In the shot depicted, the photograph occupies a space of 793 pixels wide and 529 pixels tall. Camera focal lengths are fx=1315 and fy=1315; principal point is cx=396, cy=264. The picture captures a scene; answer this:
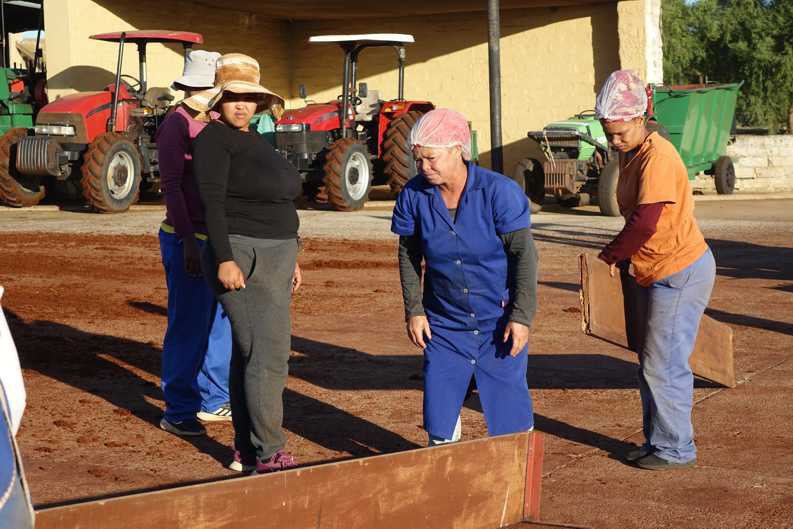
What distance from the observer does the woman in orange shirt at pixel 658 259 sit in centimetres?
540

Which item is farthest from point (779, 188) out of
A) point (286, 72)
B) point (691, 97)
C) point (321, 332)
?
point (321, 332)

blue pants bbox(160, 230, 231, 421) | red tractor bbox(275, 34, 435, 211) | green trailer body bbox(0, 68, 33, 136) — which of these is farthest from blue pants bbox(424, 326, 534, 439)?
green trailer body bbox(0, 68, 33, 136)

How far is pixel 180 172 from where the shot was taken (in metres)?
6.07

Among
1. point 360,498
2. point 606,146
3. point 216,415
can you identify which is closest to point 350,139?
point 606,146

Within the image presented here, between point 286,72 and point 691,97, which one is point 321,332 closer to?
point 691,97

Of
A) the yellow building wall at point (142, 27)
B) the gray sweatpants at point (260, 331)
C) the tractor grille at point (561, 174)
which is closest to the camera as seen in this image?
the gray sweatpants at point (260, 331)

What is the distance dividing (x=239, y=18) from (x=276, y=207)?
2167cm

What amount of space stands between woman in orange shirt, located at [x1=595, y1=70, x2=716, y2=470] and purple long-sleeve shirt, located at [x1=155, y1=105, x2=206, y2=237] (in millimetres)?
1866

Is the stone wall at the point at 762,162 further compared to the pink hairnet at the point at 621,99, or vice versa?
the stone wall at the point at 762,162

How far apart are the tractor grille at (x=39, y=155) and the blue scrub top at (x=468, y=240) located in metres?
13.9

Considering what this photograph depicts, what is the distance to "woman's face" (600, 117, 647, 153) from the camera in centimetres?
543

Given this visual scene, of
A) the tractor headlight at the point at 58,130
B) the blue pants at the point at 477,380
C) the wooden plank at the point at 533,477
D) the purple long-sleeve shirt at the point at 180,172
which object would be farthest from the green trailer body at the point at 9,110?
the wooden plank at the point at 533,477

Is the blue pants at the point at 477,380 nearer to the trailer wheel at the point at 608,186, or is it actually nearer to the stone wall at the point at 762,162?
the trailer wheel at the point at 608,186

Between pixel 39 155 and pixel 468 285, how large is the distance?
14233 millimetres
